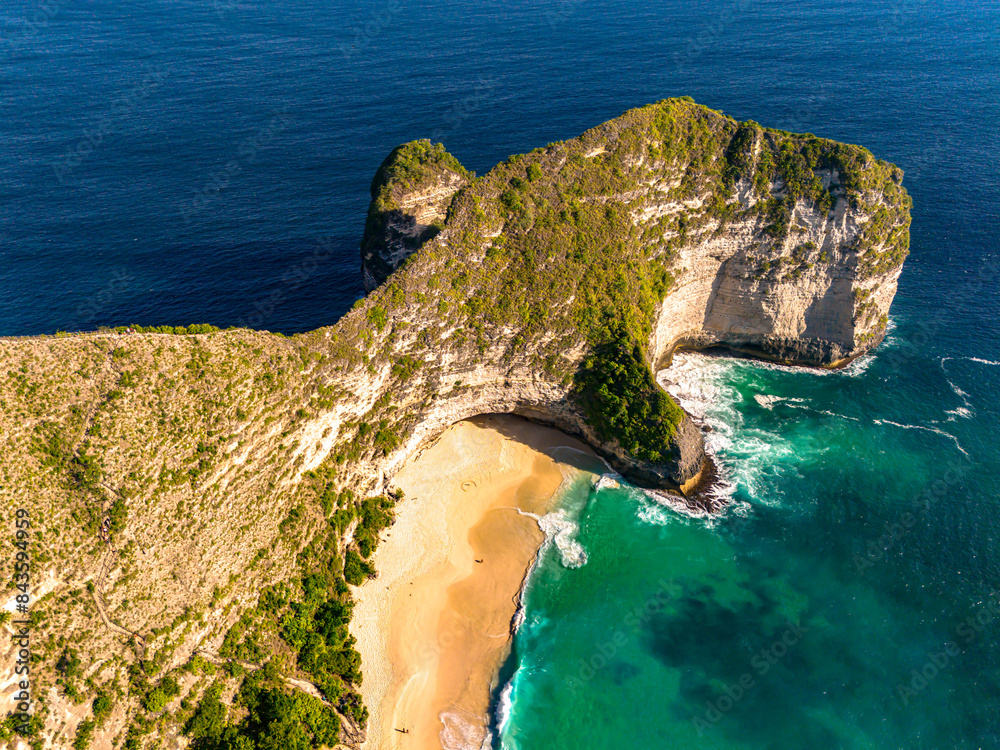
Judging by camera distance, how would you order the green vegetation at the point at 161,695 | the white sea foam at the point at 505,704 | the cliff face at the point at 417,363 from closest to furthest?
the green vegetation at the point at 161,695
the cliff face at the point at 417,363
the white sea foam at the point at 505,704

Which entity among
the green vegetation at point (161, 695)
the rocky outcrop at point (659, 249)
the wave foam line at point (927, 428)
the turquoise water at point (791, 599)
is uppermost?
the rocky outcrop at point (659, 249)

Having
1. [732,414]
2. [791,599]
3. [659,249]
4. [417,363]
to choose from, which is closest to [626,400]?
[732,414]

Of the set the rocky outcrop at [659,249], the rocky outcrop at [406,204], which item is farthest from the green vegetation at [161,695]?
the rocky outcrop at [406,204]

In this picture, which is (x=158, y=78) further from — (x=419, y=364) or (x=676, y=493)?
(x=676, y=493)

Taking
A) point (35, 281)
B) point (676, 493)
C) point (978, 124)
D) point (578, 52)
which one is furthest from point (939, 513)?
point (578, 52)

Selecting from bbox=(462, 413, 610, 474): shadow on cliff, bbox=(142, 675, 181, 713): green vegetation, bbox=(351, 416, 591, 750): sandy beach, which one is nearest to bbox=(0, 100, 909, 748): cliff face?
bbox=(142, 675, 181, 713): green vegetation

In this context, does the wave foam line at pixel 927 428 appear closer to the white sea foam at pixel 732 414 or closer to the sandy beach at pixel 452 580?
the white sea foam at pixel 732 414

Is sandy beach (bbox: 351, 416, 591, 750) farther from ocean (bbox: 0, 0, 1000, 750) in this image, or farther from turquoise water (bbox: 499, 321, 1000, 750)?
ocean (bbox: 0, 0, 1000, 750)
